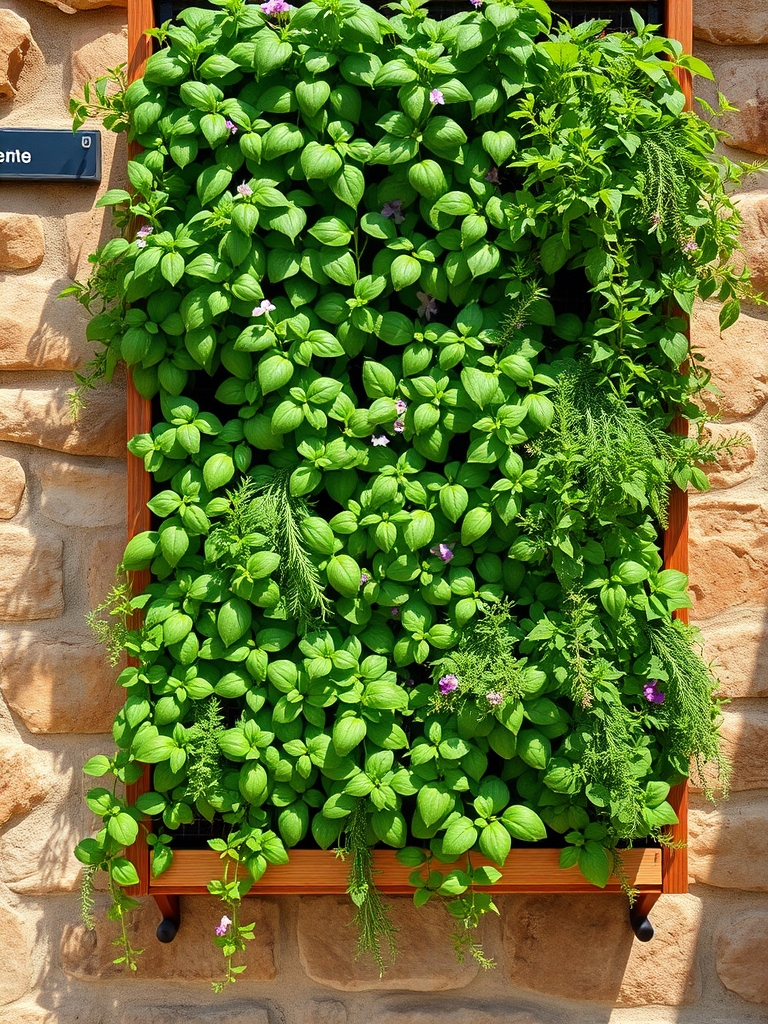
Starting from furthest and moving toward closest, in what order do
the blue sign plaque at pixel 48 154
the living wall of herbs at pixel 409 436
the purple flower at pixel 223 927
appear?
the blue sign plaque at pixel 48 154
the purple flower at pixel 223 927
the living wall of herbs at pixel 409 436

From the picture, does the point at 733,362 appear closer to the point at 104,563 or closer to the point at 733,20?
the point at 733,20

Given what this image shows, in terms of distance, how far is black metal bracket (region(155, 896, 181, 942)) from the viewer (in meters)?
1.69

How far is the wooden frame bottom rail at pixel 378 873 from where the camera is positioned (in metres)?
1.59

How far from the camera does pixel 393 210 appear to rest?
61.7 inches

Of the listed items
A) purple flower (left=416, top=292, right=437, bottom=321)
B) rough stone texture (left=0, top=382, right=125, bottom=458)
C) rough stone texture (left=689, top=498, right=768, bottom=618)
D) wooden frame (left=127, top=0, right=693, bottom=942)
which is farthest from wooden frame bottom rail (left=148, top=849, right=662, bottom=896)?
purple flower (left=416, top=292, right=437, bottom=321)

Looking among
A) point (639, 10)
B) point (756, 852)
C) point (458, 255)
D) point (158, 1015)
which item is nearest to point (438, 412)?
point (458, 255)

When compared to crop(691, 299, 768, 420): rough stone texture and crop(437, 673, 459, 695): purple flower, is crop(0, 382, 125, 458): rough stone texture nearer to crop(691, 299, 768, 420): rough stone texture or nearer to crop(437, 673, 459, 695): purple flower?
crop(437, 673, 459, 695): purple flower

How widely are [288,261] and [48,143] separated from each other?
568mm

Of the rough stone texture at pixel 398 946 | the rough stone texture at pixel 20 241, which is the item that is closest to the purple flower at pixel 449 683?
the rough stone texture at pixel 398 946

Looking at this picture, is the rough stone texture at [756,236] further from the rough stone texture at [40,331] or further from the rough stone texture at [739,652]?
the rough stone texture at [40,331]

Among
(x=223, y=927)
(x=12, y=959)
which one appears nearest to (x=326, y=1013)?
(x=223, y=927)

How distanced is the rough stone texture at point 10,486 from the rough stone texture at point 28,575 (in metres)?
0.03

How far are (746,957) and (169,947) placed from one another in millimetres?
1082

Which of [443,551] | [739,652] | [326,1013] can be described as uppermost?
[443,551]
